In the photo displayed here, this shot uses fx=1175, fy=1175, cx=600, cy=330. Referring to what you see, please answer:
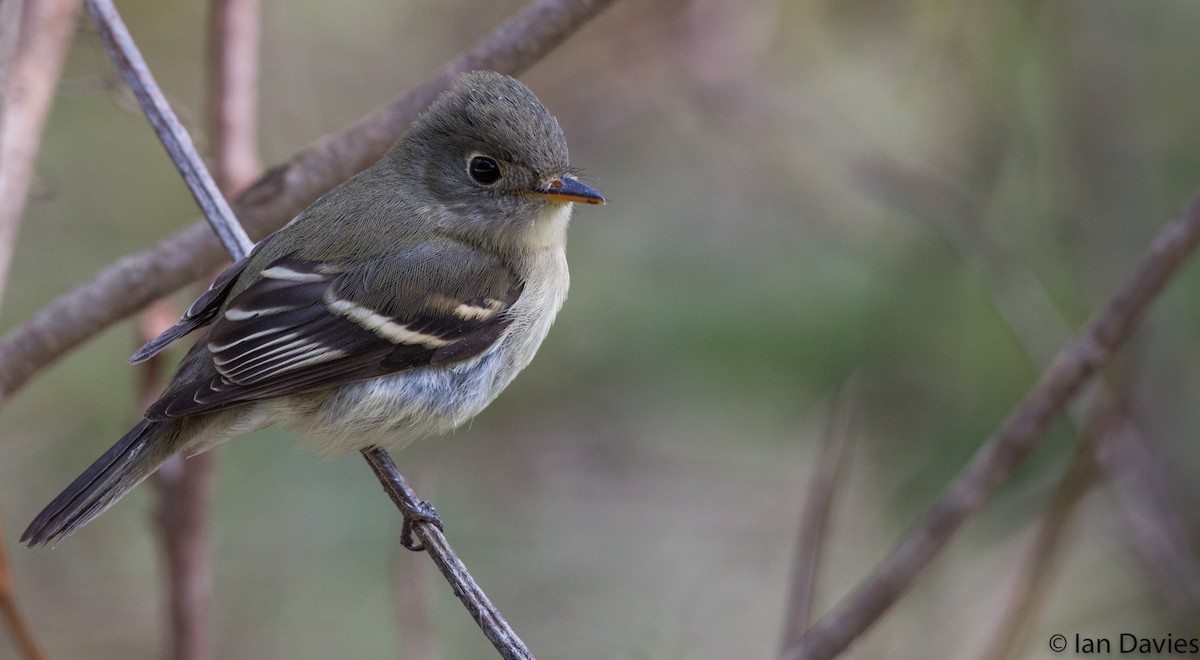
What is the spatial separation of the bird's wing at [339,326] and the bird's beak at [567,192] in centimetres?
30

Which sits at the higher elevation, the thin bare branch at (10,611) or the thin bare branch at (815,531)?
the thin bare branch at (10,611)

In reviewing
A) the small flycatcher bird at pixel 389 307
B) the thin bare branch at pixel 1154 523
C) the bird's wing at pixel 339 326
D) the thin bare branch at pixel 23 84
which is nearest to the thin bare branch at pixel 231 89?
the small flycatcher bird at pixel 389 307

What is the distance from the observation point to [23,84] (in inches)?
106

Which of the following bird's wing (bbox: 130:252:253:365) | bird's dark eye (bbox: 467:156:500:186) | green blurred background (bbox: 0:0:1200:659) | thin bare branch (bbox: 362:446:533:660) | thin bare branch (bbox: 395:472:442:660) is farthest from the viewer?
green blurred background (bbox: 0:0:1200:659)

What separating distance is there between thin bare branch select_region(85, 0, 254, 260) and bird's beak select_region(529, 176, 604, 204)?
2.45ft

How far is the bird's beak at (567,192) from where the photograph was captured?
2.90 m

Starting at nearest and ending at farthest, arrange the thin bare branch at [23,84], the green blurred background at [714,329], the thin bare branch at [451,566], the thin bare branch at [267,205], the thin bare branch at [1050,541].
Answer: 1. the thin bare branch at [451,566]
2. the thin bare branch at [23,84]
3. the thin bare branch at [267,205]
4. the thin bare branch at [1050,541]
5. the green blurred background at [714,329]

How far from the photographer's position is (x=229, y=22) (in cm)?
331

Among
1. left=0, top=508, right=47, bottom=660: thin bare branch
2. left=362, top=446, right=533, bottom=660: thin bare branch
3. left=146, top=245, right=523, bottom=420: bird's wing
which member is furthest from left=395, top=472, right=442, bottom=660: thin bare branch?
left=0, top=508, right=47, bottom=660: thin bare branch

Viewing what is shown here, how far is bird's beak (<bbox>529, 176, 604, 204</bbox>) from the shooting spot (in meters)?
2.90

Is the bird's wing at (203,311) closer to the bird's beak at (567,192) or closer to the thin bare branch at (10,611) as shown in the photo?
the thin bare branch at (10,611)

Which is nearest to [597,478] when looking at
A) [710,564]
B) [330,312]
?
[710,564]

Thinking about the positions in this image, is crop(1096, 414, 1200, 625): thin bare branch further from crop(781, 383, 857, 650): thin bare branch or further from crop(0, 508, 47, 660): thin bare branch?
crop(0, 508, 47, 660): thin bare branch

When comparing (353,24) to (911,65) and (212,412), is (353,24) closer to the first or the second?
(911,65)
